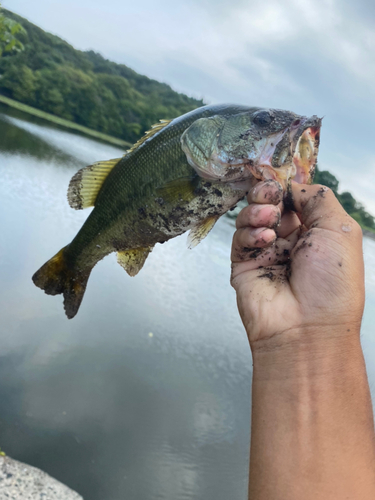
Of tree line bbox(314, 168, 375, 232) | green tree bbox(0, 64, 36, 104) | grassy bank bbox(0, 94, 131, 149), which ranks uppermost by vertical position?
green tree bbox(0, 64, 36, 104)

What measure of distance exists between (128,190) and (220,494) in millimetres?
6029

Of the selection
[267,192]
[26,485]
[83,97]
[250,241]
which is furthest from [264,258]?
[83,97]

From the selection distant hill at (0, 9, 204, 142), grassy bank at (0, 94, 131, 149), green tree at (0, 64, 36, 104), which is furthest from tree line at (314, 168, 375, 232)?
green tree at (0, 64, 36, 104)

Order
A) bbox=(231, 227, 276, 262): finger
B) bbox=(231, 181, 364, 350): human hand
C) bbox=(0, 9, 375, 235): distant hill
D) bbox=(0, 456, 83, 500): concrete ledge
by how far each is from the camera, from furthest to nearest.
Answer: bbox=(0, 9, 375, 235): distant hill, bbox=(0, 456, 83, 500): concrete ledge, bbox=(231, 227, 276, 262): finger, bbox=(231, 181, 364, 350): human hand

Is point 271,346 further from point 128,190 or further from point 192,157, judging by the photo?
point 128,190

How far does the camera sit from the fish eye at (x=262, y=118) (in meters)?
2.38

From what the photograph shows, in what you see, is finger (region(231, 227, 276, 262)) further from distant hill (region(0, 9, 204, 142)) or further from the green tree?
the green tree

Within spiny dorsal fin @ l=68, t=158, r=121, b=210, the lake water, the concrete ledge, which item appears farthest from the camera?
the lake water

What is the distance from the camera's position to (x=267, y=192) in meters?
2.26

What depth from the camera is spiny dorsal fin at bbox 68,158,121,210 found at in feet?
10.3

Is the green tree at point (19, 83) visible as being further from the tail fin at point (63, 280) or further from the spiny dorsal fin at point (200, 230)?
the spiny dorsal fin at point (200, 230)

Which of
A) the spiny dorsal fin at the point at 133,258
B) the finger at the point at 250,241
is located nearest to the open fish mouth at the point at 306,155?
the finger at the point at 250,241

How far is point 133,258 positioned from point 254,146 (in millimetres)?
1469

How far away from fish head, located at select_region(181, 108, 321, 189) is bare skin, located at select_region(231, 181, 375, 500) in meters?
0.19
